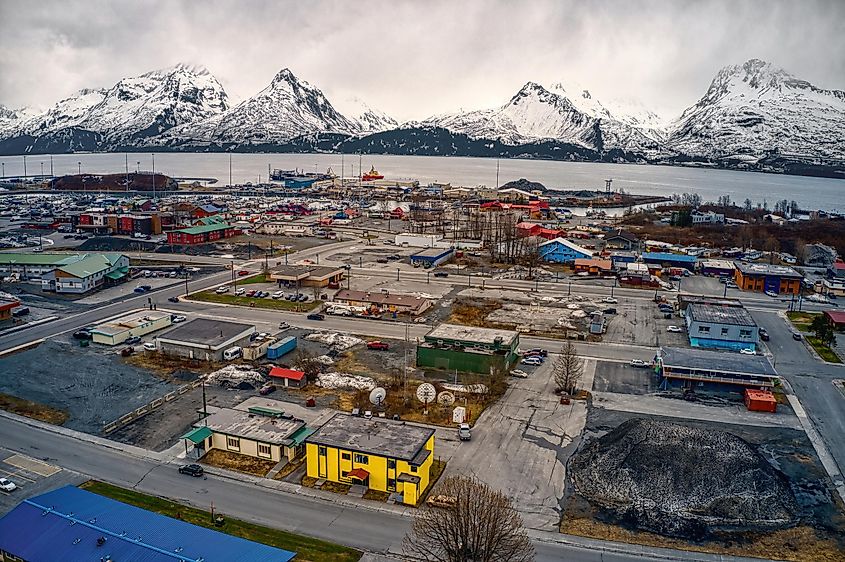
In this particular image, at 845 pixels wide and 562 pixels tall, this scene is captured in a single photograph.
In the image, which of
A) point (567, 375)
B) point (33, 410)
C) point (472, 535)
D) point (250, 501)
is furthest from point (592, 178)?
point (472, 535)

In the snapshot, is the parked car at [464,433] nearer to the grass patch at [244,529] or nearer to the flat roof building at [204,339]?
the grass patch at [244,529]

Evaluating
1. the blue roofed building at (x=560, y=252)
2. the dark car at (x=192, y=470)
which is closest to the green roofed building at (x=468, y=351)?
the dark car at (x=192, y=470)

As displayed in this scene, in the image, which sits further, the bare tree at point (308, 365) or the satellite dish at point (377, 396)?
the bare tree at point (308, 365)

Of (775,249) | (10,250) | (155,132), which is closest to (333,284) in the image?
(10,250)

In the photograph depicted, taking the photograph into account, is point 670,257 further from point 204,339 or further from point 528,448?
point 204,339

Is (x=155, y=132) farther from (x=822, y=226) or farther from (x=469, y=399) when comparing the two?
(x=469, y=399)

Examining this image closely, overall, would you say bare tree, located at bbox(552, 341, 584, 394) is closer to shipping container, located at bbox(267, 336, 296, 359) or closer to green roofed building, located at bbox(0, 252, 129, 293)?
shipping container, located at bbox(267, 336, 296, 359)

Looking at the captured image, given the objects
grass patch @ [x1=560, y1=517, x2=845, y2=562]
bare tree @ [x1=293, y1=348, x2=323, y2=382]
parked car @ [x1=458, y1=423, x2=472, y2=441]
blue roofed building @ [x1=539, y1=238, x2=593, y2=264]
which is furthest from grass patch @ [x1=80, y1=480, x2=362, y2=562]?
blue roofed building @ [x1=539, y1=238, x2=593, y2=264]
